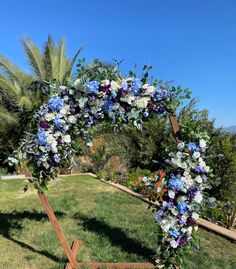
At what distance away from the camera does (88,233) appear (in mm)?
6387

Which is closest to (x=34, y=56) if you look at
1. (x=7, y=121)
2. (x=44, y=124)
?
(x=7, y=121)

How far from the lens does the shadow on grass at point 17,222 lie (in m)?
5.60

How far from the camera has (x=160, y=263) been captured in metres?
4.54

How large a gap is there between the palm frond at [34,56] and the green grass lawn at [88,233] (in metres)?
7.38

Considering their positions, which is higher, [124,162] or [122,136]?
[122,136]

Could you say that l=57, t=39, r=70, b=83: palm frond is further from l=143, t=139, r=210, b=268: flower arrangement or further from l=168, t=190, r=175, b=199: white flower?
l=168, t=190, r=175, b=199: white flower

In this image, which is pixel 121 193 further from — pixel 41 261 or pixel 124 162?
pixel 41 261

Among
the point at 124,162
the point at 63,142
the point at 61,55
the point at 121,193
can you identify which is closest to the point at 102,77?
the point at 63,142

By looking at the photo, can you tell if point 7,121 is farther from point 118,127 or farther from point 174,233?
point 174,233

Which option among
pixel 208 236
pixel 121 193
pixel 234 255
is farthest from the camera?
pixel 121 193

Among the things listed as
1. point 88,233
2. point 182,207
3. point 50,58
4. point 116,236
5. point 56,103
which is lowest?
point 88,233

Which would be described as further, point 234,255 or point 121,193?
point 121,193

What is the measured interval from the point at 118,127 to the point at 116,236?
2.27 metres

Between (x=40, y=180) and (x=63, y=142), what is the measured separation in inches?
23.5
